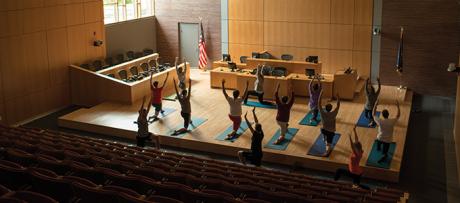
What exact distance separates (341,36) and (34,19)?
10.1 metres

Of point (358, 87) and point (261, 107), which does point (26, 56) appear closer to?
point (261, 107)

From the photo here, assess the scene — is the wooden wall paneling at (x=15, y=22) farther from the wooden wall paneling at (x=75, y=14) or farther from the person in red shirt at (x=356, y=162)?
the person in red shirt at (x=356, y=162)

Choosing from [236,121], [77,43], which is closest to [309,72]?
[236,121]

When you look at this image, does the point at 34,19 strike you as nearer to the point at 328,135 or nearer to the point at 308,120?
the point at 308,120

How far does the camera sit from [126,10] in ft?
66.2

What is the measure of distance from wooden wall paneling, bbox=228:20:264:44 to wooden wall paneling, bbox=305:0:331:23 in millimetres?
2052

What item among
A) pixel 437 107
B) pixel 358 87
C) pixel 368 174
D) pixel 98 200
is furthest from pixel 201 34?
pixel 98 200

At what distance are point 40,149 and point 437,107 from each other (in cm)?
1211

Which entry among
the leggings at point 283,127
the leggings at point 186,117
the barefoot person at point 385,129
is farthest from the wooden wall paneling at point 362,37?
the leggings at point 186,117

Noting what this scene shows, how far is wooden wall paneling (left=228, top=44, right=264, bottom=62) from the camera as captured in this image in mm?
20250

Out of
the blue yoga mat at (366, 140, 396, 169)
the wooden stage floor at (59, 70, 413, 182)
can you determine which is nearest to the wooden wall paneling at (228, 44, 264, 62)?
the wooden stage floor at (59, 70, 413, 182)

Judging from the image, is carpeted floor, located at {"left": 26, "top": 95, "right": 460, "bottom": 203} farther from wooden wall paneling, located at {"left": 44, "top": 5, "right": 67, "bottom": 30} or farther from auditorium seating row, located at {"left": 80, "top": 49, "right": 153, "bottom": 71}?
wooden wall paneling, located at {"left": 44, "top": 5, "right": 67, "bottom": 30}

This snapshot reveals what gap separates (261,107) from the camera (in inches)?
625

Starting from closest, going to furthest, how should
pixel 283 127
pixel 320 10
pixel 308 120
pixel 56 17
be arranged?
1. pixel 283 127
2. pixel 308 120
3. pixel 56 17
4. pixel 320 10
